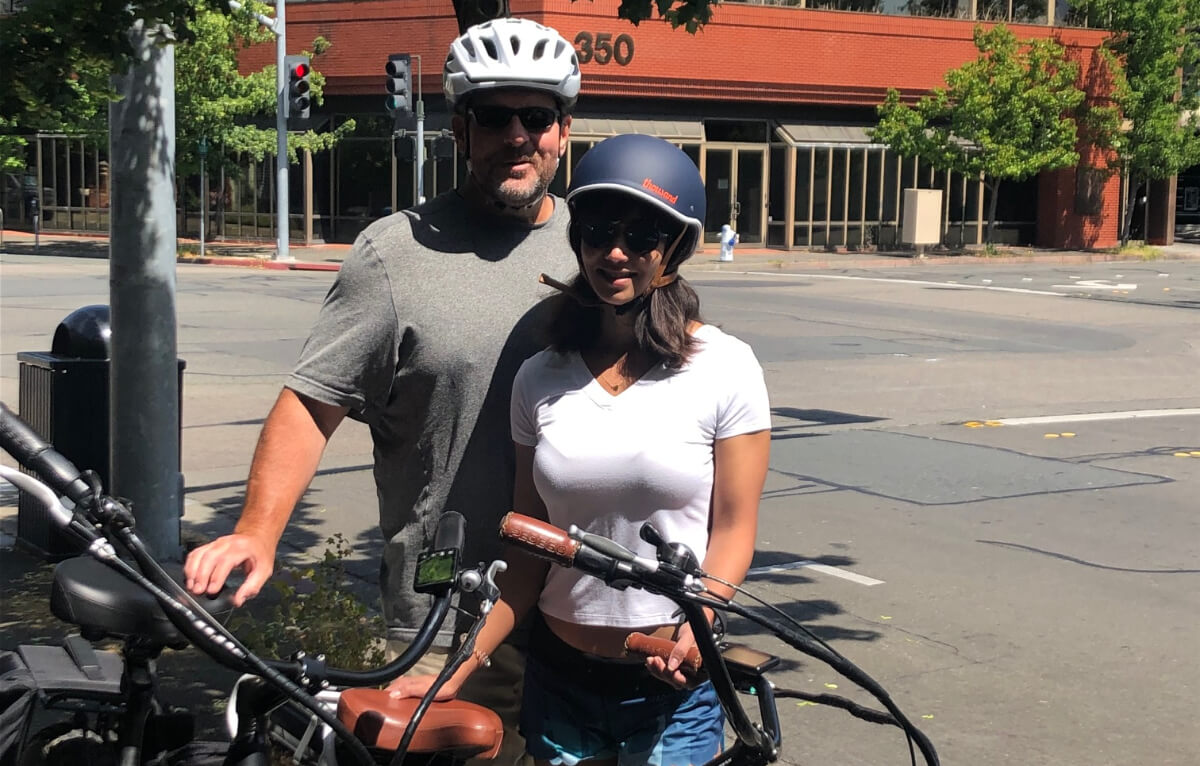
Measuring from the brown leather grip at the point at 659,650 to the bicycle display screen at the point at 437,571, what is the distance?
0.46 m

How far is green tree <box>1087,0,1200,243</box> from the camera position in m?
40.4

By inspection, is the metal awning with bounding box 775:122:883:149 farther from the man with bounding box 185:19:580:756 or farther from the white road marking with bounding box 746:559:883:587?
the man with bounding box 185:19:580:756

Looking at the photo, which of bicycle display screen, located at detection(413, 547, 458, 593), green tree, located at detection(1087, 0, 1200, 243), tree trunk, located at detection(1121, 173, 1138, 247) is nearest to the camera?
bicycle display screen, located at detection(413, 547, 458, 593)

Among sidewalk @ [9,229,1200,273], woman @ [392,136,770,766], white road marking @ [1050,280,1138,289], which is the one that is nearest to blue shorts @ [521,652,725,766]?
woman @ [392,136,770,766]

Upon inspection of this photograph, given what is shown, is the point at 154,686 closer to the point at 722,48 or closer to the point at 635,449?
the point at 635,449

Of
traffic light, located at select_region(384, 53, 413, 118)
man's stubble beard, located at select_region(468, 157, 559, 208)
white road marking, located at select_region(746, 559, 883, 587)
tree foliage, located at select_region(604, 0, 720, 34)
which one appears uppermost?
traffic light, located at select_region(384, 53, 413, 118)

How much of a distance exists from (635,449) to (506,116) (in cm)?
80

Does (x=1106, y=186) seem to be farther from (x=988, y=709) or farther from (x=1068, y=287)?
(x=988, y=709)

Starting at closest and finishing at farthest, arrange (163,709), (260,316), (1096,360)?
(163,709), (1096,360), (260,316)

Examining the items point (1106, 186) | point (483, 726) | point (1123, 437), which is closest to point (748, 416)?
point (483, 726)

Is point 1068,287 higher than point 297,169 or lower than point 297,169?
lower

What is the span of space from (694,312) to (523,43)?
0.69m

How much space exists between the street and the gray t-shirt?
5.4 inches

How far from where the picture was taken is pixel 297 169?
39.4 metres
